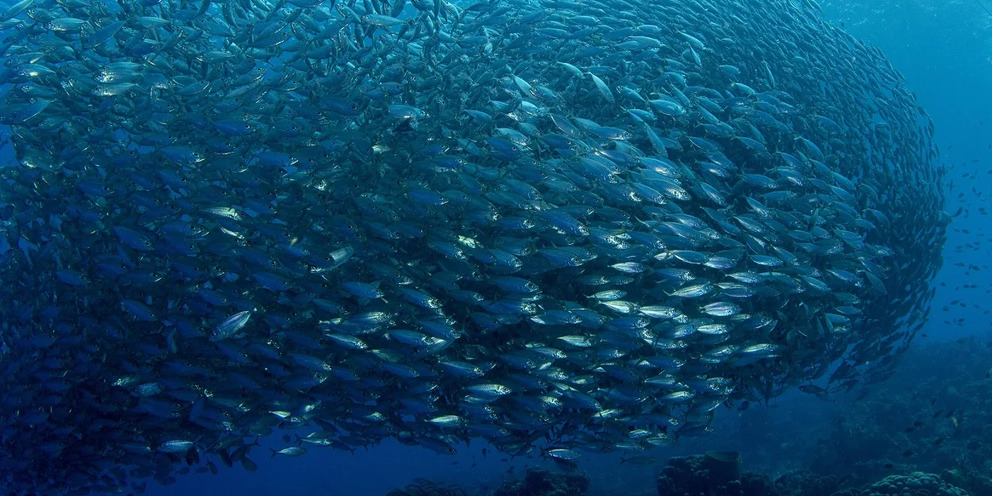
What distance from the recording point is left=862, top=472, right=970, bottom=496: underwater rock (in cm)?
884

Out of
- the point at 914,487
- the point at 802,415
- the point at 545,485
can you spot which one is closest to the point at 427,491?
the point at 545,485

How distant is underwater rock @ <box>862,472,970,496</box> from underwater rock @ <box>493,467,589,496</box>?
5.36m

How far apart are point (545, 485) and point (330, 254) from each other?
7.77m

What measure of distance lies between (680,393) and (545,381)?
1.95m

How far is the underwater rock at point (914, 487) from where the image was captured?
8844mm

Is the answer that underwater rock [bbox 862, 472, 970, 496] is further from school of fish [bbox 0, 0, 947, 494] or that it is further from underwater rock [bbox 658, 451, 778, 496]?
school of fish [bbox 0, 0, 947, 494]

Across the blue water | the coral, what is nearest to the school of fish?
the coral

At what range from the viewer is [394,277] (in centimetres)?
647

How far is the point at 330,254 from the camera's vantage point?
6242 mm

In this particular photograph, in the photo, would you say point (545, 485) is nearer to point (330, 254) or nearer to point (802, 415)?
point (330, 254)

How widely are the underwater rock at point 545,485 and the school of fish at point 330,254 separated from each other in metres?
3.67

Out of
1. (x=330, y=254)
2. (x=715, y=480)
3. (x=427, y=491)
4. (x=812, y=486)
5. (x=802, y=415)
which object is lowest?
(x=427, y=491)

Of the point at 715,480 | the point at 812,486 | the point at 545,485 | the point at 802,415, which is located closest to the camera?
the point at 715,480

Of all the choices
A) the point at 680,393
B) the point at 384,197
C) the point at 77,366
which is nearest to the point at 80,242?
the point at 77,366
